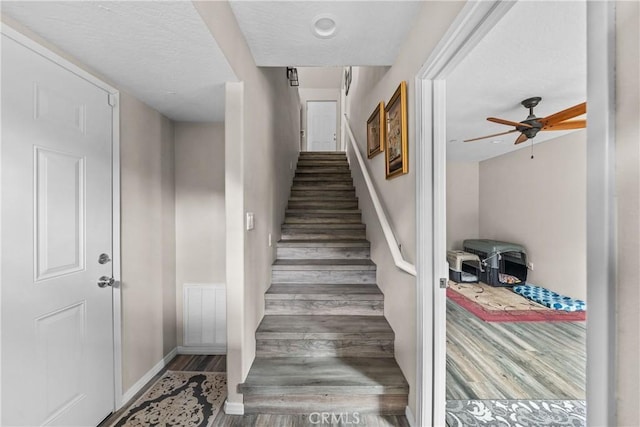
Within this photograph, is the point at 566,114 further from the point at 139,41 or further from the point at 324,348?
the point at 139,41

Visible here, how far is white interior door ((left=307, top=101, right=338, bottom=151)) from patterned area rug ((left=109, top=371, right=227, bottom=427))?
18.7 feet

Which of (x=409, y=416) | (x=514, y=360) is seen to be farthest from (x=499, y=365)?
(x=409, y=416)

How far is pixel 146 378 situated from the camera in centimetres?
204

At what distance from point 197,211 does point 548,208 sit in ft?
16.8

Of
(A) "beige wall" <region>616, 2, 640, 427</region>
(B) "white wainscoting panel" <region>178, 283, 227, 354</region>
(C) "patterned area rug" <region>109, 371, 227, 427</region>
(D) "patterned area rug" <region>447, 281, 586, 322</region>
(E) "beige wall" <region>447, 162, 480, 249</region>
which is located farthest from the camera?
(E) "beige wall" <region>447, 162, 480, 249</region>

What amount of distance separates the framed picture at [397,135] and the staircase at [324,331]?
1.06 metres

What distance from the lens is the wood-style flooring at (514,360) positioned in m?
1.98

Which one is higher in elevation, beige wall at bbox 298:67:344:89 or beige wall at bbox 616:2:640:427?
beige wall at bbox 298:67:344:89

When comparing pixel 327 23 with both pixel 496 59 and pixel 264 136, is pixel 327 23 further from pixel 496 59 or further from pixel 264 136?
pixel 496 59

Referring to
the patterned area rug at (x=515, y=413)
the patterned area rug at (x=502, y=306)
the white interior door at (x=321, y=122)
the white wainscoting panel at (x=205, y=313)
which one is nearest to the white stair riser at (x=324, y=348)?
the patterned area rug at (x=515, y=413)

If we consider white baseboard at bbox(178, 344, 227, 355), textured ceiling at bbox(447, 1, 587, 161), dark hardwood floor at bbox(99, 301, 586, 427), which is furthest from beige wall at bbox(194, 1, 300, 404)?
textured ceiling at bbox(447, 1, 587, 161)

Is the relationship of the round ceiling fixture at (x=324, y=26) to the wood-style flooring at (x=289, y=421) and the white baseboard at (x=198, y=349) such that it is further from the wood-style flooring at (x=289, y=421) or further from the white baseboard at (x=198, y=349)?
the white baseboard at (x=198, y=349)

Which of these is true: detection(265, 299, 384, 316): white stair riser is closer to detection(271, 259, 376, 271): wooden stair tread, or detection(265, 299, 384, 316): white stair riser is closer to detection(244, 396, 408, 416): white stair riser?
detection(271, 259, 376, 271): wooden stair tread

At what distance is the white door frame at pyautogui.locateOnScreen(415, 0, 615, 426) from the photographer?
536 mm
